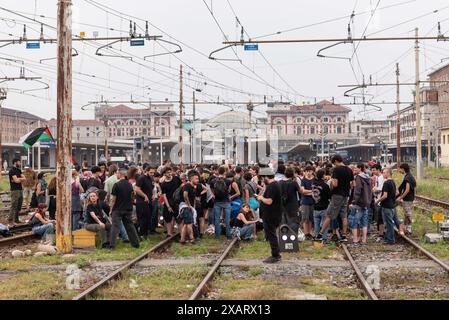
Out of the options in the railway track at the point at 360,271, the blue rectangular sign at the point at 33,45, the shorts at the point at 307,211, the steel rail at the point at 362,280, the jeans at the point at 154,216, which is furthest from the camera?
the blue rectangular sign at the point at 33,45

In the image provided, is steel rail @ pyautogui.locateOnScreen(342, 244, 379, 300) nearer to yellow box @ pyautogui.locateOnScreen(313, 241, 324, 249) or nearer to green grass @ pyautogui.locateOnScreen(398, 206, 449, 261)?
yellow box @ pyautogui.locateOnScreen(313, 241, 324, 249)

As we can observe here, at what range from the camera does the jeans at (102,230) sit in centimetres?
1495

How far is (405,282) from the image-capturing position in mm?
10609

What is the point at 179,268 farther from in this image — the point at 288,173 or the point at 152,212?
the point at 152,212

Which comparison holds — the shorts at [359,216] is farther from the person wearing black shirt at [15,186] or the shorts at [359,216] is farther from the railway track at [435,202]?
the railway track at [435,202]

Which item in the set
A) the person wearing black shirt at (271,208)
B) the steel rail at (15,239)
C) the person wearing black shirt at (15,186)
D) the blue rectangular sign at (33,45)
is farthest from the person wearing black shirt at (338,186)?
the blue rectangular sign at (33,45)

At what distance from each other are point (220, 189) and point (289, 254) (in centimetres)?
291

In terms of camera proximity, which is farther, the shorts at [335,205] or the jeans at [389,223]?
the jeans at [389,223]

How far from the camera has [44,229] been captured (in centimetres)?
1625

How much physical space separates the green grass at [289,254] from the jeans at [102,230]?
3030 millimetres

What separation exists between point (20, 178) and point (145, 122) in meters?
132
